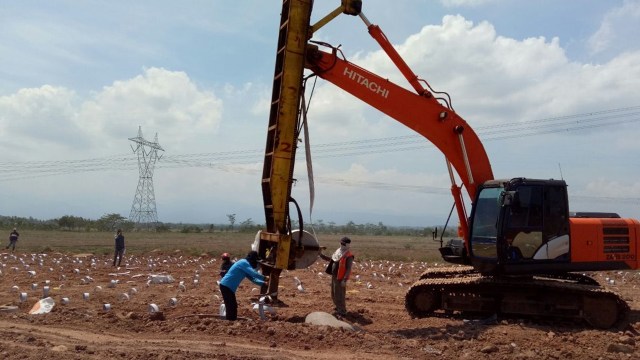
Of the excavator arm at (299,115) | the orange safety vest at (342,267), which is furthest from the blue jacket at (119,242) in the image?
the orange safety vest at (342,267)

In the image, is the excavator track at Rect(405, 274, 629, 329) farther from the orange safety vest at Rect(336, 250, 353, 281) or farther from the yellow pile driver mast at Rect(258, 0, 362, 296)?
the yellow pile driver mast at Rect(258, 0, 362, 296)

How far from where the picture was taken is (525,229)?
10.1 m

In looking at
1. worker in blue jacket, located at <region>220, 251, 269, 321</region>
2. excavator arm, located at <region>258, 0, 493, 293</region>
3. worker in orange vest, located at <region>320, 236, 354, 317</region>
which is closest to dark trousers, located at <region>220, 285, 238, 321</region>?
worker in blue jacket, located at <region>220, 251, 269, 321</region>

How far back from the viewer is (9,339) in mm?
8242

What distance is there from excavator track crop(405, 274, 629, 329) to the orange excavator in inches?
0.7

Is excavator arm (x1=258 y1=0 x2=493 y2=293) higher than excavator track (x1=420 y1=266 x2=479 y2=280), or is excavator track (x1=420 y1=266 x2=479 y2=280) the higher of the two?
excavator arm (x1=258 y1=0 x2=493 y2=293)

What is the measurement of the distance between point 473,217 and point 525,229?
89cm

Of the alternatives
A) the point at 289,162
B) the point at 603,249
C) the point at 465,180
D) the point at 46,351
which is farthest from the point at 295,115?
the point at 603,249

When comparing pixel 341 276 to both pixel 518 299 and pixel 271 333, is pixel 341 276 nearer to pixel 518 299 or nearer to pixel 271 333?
pixel 271 333

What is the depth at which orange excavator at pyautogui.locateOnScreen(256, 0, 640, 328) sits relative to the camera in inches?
397

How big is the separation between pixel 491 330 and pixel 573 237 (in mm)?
2380

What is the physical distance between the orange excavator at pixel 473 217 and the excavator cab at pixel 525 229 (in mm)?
17

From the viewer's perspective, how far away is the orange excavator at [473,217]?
33.1 ft

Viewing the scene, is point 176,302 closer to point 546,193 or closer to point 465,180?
point 465,180
